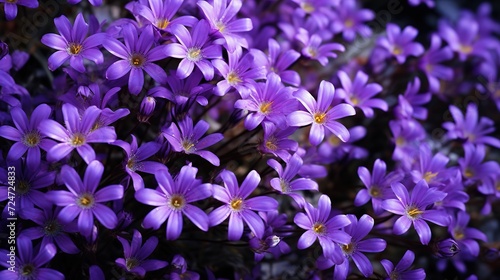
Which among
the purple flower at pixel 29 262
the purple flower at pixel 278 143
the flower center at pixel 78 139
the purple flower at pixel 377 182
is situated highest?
the flower center at pixel 78 139

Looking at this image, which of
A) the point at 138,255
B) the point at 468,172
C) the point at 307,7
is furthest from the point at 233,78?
the point at 468,172

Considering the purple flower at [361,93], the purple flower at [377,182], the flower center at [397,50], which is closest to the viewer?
the purple flower at [377,182]

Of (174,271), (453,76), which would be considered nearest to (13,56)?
(174,271)

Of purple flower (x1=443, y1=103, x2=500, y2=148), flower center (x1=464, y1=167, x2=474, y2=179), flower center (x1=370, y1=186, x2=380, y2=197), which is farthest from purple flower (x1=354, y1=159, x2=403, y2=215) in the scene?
purple flower (x1=443, y1=103, x2=500, y2=148)

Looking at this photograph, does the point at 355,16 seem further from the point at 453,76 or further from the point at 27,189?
the point at 27,189

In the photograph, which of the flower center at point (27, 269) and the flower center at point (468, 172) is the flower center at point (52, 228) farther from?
the flower center at point (468, 172)

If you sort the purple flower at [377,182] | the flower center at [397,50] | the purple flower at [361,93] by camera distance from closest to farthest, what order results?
1. the purple flower at [377,182]
2. the purple flower at [361,93]
3. the flower center at [397,50]

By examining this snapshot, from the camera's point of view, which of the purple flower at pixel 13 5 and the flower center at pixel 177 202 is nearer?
the flower center at pixel 177 202

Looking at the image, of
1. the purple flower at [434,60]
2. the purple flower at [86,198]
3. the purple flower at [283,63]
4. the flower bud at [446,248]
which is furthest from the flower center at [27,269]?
the purple flower at [434,60]
